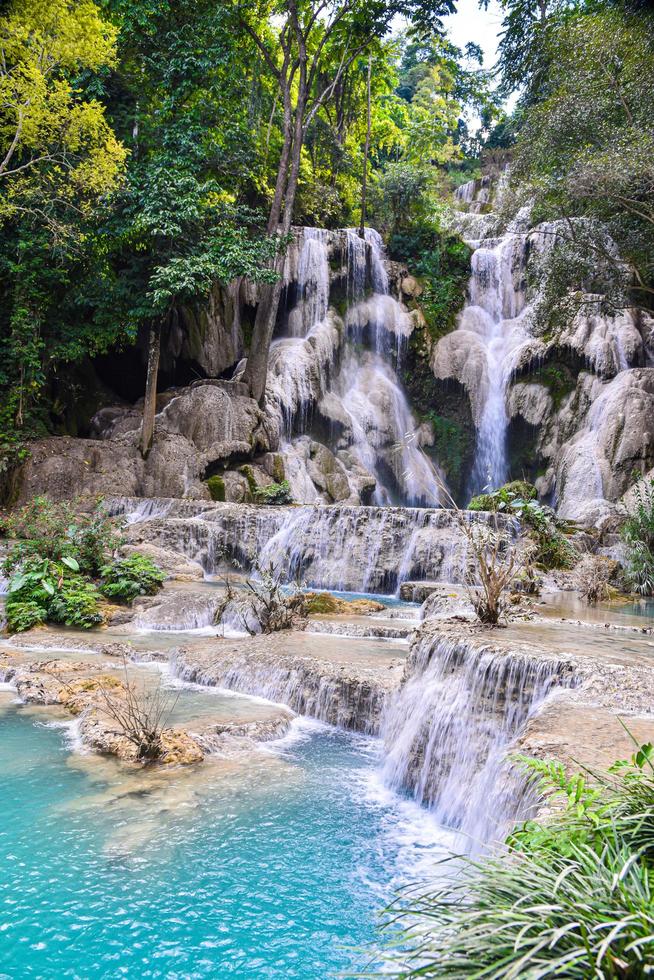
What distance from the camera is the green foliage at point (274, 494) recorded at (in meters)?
18.2

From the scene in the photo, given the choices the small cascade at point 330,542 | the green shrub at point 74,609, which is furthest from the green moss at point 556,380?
the green shrub at point 74,609

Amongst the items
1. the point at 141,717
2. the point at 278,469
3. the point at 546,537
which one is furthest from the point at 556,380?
the point at 141,717

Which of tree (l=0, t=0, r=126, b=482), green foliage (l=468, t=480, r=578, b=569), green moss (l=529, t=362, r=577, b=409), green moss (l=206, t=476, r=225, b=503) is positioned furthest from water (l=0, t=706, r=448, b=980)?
green moss (l=529, t=362, r=577, b=409)

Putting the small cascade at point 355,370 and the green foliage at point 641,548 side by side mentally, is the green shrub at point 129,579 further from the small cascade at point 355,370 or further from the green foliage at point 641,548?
the small cascade at point 355,370

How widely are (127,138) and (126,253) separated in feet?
10.1

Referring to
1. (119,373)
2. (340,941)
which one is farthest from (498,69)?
(340,941)

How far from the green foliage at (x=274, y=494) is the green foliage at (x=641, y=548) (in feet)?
27.0

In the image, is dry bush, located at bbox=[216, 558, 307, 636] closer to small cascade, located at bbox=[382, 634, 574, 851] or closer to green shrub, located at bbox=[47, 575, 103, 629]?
green shrub, located at bbox=[47, 575, 103, 629]

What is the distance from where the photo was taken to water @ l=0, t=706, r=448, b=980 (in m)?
3.29

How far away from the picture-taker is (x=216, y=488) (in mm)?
18578

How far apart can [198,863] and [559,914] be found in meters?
2.84

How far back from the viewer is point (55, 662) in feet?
25.1

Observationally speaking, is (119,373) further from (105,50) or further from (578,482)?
(578,482)

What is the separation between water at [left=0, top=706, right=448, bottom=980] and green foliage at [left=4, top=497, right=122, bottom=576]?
244 inches
